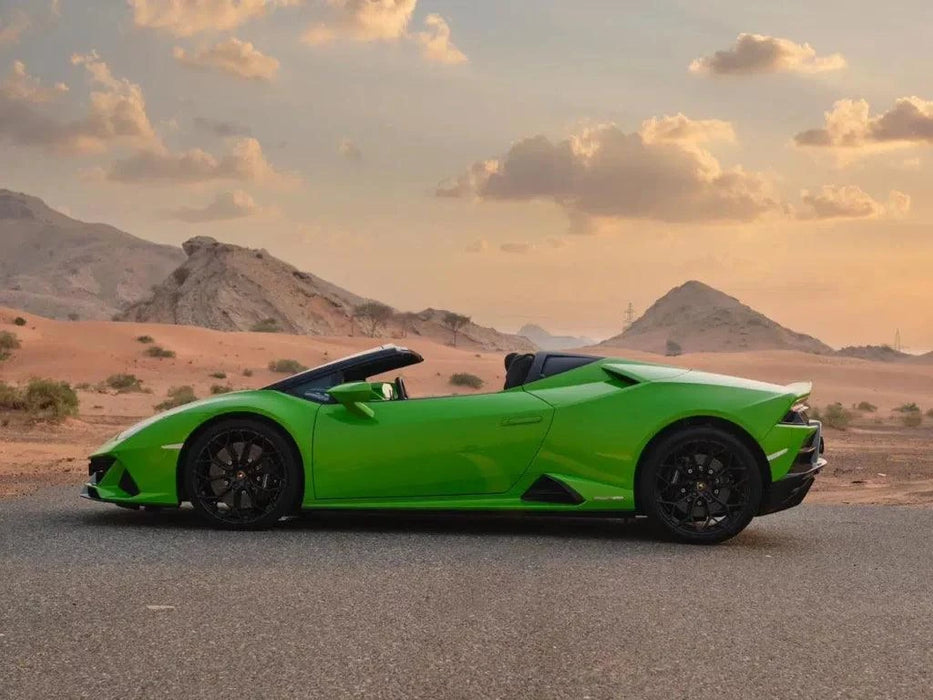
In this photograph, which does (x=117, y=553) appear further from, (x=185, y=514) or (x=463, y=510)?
(x=463, y=510)

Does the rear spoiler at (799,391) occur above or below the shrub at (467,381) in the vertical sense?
above

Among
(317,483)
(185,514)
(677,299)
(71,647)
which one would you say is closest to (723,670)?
(71,647)

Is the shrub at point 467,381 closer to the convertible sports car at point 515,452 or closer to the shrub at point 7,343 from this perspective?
the shrub at point 7,343

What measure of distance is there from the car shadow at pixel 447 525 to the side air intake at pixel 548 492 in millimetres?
195

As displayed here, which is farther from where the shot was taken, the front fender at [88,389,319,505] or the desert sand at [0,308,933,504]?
the desert sand at [0,308,933,504]

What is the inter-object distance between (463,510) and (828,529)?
3.01 metres

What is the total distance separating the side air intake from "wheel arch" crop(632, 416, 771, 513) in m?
0.45

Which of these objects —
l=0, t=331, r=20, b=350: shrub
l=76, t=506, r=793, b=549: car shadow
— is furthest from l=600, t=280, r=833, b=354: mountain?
l=76, t=506, r=793, b=549: car shadow

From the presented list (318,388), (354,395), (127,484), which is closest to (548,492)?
(354,395)

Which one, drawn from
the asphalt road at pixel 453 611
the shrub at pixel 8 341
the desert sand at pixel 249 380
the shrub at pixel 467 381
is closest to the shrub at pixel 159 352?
the desert sand at pixel 249 380

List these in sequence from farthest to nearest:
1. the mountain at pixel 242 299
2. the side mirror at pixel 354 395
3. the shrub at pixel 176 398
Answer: the mountain at pixel 242 299
the shrub at pixel 176 398
the side mirror at pixel 354 395

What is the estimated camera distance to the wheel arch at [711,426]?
24.2ft

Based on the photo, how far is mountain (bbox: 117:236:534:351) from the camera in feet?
283

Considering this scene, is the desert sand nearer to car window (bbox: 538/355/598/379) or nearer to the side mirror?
the side mirror
